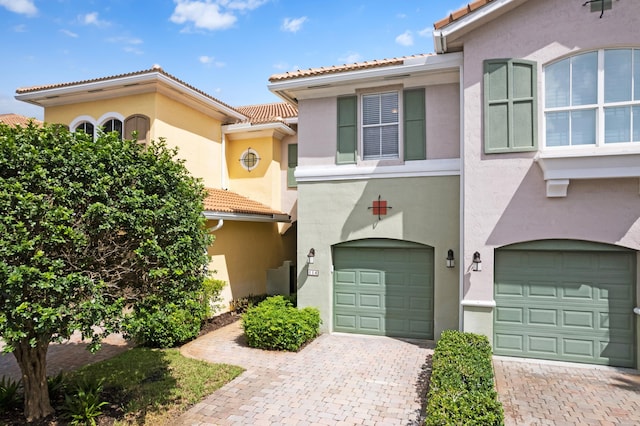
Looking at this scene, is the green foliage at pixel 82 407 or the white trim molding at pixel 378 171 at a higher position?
the white trim molding at pixel 378 171

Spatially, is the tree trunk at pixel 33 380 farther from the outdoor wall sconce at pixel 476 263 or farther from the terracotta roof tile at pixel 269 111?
the terracotta roof tile at pixel 269 111

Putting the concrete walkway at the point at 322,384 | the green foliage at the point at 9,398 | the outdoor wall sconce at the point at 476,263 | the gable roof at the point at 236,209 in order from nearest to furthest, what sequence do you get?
the green foliage at the point at 9,398, the concrete walkway at the point at 322,384, the outdoor wall sconce at the point at 476,263, the gable roof at the point at 236,209

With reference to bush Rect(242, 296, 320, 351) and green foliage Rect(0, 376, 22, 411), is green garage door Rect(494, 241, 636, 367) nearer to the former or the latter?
bush Rect(242, 296, 320, 351)

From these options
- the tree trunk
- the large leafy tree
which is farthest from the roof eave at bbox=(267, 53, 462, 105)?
the tree trunk

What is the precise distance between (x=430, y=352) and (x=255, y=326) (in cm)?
409

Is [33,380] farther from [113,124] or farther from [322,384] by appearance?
[113,124]

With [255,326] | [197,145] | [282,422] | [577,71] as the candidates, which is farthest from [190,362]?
[577,71]

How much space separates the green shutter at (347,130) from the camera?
10328mm

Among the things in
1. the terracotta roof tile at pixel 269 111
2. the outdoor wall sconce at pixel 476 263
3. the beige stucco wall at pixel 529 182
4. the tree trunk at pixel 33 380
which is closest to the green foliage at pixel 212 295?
the tree trunk at pixel 33 380

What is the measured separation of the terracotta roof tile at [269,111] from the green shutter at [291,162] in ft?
4.20

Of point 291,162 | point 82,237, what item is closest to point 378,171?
point 291,162

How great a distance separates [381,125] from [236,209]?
5112 mm

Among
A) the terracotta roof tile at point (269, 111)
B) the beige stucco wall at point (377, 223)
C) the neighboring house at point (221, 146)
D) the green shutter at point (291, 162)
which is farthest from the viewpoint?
the terracotta roof tile at point (269, 111)

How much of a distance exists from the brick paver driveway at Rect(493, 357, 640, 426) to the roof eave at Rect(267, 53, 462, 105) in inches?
267
